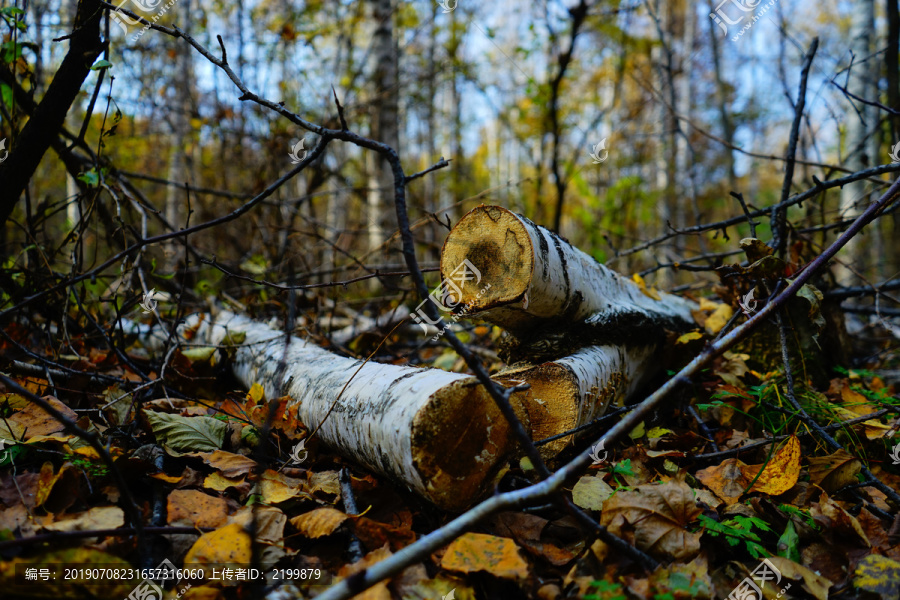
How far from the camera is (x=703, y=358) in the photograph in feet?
4.37

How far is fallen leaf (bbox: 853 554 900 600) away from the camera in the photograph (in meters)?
1.16

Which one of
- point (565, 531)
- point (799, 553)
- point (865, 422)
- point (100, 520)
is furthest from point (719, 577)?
point (100, 520)

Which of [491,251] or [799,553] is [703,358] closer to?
[799,553]

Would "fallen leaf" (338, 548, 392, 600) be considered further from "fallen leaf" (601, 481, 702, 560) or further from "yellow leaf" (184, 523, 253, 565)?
"fallen leaf" (601, 481, 702, 560)

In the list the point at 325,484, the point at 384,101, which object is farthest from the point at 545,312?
the point at 384,101

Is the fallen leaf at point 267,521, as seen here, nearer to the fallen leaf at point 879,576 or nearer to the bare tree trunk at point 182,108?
the fallen leaf at point 879,576

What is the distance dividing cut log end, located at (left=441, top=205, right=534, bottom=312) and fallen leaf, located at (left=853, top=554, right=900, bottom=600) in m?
1.19

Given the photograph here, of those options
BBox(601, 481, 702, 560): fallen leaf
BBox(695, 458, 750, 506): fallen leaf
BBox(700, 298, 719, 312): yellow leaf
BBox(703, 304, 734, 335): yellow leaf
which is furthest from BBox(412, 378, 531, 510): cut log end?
BBox(700, 298, 719, 312): yellow leaf

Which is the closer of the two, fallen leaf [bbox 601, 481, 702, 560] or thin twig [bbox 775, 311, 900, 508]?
fallen leaf [bbox 601, 481, 702, 560]

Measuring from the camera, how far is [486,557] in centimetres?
124

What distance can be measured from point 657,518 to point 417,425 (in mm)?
754

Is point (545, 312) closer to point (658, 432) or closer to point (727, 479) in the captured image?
point (658, 432)

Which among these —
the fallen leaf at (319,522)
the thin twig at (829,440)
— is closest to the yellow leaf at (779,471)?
the thin twig at (829,440)

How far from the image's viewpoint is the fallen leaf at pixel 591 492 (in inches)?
59.4
